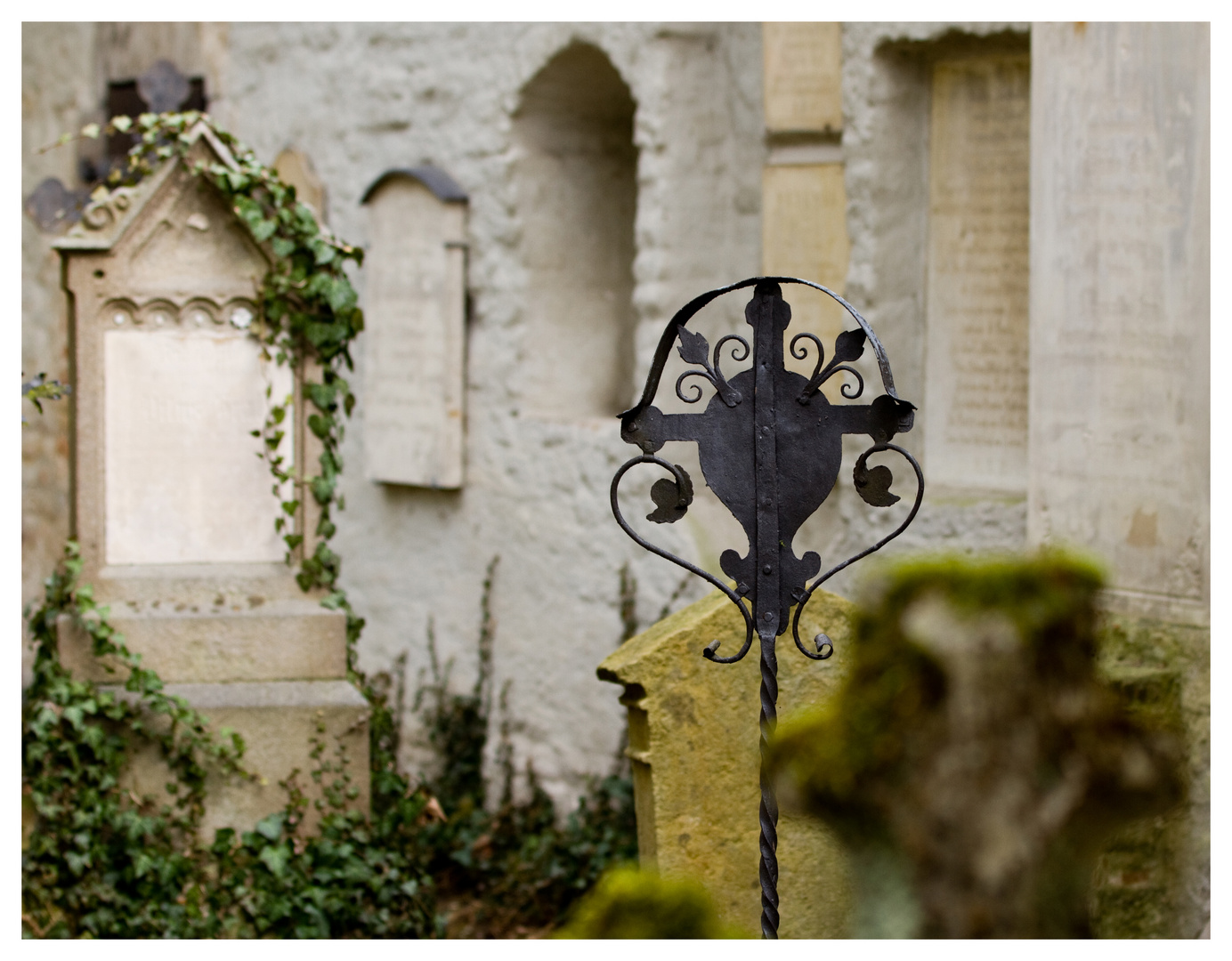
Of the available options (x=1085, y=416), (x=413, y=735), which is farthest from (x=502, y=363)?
(x=1085, y=416)

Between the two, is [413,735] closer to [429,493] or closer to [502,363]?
[429,493]

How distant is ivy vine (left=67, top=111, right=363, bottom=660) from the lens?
4355 mm

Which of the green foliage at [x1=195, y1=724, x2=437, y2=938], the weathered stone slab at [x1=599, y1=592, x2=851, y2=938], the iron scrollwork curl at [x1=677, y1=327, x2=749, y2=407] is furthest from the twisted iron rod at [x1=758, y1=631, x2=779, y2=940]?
the green foliage at [x1=195, y1=724, x2=437, y2=938]

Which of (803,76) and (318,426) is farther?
(803,76)

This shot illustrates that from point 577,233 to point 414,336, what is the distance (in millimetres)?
870

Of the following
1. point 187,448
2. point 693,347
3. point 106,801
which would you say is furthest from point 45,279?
point 693,347

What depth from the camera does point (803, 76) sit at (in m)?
5.13

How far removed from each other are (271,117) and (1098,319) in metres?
4.63

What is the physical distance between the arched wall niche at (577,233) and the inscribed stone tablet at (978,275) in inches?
64.7

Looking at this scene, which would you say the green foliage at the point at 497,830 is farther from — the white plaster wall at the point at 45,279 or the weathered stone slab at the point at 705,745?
the white plaster wall at the point at 45,279

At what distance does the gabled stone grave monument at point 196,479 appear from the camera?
432cm

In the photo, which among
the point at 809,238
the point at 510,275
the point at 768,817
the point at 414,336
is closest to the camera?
the point at 768,817

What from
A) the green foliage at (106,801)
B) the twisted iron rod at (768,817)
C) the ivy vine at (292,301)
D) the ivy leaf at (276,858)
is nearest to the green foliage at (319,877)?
the ivy leaf at (276,858)

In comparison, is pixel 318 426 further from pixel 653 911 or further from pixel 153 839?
pixel 653 911
